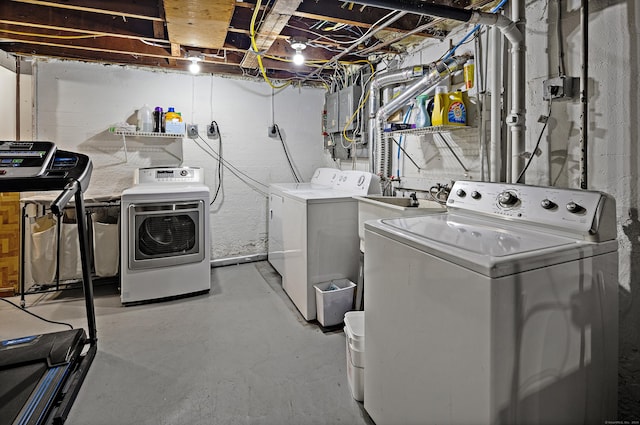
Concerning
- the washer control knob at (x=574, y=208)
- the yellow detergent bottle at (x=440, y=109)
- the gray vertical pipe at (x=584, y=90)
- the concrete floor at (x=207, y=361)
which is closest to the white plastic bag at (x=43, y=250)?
the concrete floor at (x=207, y=361)

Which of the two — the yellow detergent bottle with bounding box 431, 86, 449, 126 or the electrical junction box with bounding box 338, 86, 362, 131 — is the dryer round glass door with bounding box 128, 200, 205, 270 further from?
the yellow detergent bottle with bounding box 431, 86, 449, 126

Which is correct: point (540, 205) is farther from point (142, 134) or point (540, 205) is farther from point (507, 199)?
point (142, 134)

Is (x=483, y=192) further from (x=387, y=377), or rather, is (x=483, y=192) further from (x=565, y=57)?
(x=387, y=377)

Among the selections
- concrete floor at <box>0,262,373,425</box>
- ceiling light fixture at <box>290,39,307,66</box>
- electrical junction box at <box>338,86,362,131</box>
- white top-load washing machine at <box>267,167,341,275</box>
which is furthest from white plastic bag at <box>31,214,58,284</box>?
electrical junction box at <box>338,86,362,131</box>

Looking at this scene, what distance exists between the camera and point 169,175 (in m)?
3.67

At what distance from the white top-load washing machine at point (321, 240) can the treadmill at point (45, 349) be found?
1424 mm

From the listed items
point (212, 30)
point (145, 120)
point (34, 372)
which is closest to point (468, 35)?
point (212, 30)

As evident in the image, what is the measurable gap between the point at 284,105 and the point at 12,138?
8.79 feet

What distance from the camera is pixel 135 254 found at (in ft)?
9.80

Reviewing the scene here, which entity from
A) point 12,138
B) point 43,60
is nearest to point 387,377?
point 12,138

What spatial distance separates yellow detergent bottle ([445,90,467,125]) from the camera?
2.24 metres

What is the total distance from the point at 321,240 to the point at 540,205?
1.58 m

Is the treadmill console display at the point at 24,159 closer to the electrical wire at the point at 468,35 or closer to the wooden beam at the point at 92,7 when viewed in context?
the wooden beam at the point at 92,7

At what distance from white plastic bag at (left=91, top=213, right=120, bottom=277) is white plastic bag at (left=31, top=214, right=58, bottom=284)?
0.34m
